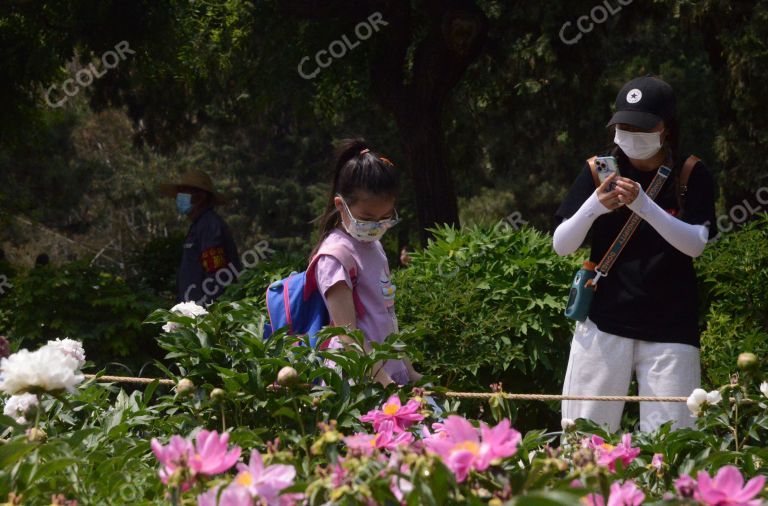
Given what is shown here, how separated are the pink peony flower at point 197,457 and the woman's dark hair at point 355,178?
6.06 ft

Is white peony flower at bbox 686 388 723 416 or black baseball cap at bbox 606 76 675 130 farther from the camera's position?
black baseball cap at bbox 606 76 675 130

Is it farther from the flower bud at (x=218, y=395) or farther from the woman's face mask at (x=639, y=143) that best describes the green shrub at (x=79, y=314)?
the flower bud at (x=218, y=395)

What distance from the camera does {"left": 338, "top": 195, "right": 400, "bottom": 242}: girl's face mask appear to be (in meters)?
3.40

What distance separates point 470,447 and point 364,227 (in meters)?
1.86

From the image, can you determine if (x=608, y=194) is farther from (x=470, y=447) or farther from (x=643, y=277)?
(x=470, y=447)

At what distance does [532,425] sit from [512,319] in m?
0.65

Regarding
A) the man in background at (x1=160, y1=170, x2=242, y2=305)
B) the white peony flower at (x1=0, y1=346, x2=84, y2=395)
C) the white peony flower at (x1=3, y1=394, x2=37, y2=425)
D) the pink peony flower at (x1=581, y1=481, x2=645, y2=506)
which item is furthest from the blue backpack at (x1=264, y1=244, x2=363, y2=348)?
the man in background at (x1=160, y1=170, x2=242, y2=305)

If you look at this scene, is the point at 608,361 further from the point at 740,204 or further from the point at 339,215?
the point at 740,204

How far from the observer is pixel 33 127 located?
42.2ft

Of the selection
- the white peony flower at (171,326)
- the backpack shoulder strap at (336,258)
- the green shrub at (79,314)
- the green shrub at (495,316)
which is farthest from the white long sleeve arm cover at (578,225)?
the green shrub at (79,314)

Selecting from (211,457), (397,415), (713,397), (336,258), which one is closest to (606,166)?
Answer: (336,258)

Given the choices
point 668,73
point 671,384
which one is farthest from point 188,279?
point 668,73

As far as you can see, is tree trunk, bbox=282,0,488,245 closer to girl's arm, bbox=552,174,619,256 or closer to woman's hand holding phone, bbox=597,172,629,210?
girl's arm, bbox=552,174,619,256

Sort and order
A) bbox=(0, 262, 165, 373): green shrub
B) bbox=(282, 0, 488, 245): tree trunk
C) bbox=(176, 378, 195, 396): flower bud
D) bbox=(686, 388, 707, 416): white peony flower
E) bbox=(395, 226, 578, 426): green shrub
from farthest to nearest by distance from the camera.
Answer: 1. bbox=(282, 0, 488, 245): tree trunk
2. bbox=(0, 262, 165, 373): green shrub
3. bbox=(395, 226, 578, 426): green shrub
4. bbox=(686, 388, 707, 416): white peony flower
5. bbox=(176, 378, 195, 396): flower bud
